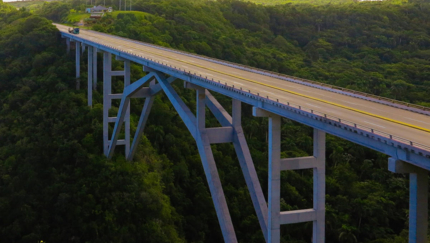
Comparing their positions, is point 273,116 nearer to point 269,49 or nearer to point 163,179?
point 163,179

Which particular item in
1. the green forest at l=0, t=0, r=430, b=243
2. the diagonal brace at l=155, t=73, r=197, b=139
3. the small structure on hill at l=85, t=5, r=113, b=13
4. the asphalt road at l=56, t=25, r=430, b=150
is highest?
the small structure on hill at l=85, t=5, r=113, b=13

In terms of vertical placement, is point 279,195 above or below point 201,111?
below

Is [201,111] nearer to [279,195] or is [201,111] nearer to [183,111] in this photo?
[183,111]

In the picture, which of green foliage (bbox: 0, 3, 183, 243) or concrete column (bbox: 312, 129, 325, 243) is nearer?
concrete column (bbox: 312, 129, 325, 243)

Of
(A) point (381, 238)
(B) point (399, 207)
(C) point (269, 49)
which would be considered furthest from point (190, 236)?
(C) point (269, 49)

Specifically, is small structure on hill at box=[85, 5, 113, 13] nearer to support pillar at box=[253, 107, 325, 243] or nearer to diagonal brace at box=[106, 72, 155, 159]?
diagonal brace at box=[106, 72, 155, 159]

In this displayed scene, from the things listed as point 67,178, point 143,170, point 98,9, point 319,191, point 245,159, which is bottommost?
point 67,178

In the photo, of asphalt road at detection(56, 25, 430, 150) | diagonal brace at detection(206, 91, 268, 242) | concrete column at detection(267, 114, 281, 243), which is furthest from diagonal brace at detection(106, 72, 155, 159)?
concrete column at detection(267, 114, 281, 243)

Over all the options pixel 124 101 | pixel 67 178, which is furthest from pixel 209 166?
pixel 67 178
